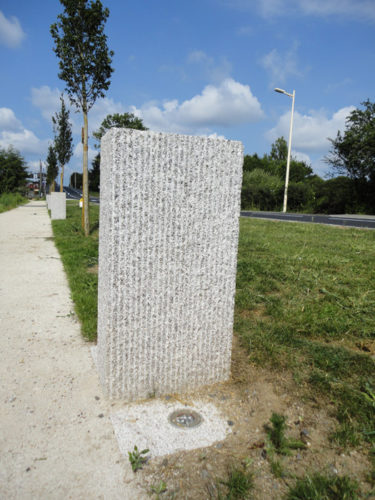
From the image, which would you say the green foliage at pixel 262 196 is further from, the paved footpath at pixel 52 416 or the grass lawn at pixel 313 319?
the paved footpath at pixel 52 416

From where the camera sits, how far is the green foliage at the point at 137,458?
176 centimetres

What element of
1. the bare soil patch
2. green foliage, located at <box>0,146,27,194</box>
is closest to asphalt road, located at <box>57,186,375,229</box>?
the bare soil patch

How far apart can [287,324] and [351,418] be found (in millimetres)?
1352

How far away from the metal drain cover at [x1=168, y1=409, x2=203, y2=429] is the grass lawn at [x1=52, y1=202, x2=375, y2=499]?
27.0 inches

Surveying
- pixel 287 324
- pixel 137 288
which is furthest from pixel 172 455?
pixel 287 324

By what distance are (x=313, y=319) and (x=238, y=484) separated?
219 centimetres

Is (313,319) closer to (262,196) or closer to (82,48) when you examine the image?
(82,48)

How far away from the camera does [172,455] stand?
6.13ft

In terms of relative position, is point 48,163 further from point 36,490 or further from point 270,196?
point 36,490

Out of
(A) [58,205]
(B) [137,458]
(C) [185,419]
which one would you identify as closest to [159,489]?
(B) [137,458]

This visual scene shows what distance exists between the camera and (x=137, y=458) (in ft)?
5.93

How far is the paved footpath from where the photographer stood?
1676mm

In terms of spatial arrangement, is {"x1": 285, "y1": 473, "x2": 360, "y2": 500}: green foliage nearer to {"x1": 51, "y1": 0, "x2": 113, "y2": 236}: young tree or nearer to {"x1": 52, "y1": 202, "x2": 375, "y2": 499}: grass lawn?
{"x1": 52, "y1": 202, "x2": 375, "y2": 499}: grass lawn

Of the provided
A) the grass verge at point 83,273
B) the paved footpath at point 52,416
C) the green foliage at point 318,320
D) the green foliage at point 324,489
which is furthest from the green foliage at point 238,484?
the grass verge at point 83,273
